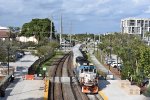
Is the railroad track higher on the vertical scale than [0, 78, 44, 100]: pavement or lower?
lower

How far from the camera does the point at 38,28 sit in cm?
17050

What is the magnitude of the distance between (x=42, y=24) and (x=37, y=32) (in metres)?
5.80

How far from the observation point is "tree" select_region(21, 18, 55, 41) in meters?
171

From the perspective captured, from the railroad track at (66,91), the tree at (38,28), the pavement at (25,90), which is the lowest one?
the railroad track at (66,91)

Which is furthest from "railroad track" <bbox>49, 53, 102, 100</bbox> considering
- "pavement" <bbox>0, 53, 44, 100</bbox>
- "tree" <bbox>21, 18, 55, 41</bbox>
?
"tree" <bbox>21, 18, 55, 41</bbox>

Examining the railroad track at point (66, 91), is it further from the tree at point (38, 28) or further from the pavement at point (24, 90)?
the tree at point (38, 28)

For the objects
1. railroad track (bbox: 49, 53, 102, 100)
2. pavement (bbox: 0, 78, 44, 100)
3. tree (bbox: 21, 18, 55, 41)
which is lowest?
railroad track (bbox: 49, 53, 102, 100)

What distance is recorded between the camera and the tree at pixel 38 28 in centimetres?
17138

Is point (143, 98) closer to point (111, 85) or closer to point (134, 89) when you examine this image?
point (134, 89)

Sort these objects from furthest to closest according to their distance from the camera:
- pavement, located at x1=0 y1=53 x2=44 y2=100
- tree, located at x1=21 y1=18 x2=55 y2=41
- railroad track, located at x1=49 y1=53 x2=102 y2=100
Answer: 1. tree, located at x1=21 y1=18 x2=55 y2=41
2. railroad track, located at x1=49 y1=53 x2=102 y2=100
3. pavement, located at x1=0 y1=53 x2=44 y2=100

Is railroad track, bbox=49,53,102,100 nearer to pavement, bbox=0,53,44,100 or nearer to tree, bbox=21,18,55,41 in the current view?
pavement, bbox=0,53,44,100

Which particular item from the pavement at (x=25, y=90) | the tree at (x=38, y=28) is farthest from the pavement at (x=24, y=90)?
the tree at (x=38, y=28)

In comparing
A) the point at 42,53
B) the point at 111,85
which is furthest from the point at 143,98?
the point at 42,53

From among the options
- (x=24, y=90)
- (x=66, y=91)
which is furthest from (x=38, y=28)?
(x=24, y=90)
